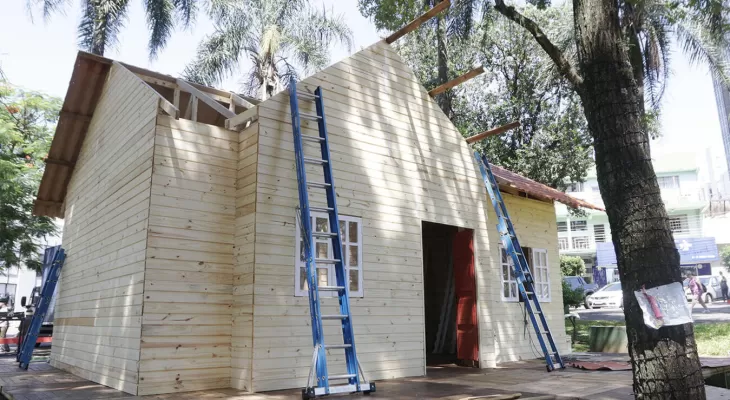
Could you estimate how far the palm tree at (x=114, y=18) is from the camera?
15.3 metres

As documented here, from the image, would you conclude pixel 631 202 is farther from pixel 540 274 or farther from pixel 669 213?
pixel 669 213

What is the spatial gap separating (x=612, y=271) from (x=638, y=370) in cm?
3911

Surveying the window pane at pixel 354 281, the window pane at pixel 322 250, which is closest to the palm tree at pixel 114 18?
the window pane at pixel 322 250

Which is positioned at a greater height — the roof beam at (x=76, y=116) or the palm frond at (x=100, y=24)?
the palm frond at (x=100, y=24)

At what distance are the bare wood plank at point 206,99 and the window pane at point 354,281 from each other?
2.64m

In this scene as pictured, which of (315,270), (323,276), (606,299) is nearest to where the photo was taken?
(315,270)

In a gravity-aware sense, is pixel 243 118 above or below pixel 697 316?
above

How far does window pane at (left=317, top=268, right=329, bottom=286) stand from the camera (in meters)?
7.00

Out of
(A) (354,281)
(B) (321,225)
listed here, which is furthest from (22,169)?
(A) (354,281)

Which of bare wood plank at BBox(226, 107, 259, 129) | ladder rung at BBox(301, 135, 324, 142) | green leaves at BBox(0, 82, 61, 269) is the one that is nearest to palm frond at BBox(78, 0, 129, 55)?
green leaves at BBox(0, 82, 61, 269)

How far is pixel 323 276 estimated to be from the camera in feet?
23.1

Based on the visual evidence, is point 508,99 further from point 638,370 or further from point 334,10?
point 638,370

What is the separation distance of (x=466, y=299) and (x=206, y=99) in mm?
5137

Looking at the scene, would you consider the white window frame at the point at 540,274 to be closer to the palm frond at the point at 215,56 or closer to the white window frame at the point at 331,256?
the white window frame at the point at 331,256
